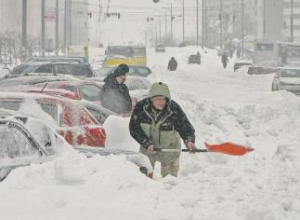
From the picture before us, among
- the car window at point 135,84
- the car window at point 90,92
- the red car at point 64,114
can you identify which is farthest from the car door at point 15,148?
the car window at point 135,84

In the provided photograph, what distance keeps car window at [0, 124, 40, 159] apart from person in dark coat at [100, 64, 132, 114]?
640 cm

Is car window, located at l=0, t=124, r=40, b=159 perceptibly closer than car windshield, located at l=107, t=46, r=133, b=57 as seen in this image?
Yes

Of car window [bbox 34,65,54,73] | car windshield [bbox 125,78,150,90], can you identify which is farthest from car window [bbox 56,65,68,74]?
car windshield [bbox 125,78,150,90]

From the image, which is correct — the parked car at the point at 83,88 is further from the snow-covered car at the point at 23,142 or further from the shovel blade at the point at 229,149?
the snow-covered car at the point at 23,142

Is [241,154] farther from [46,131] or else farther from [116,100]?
[116,100]

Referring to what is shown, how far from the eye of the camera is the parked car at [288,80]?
34594 millimetres

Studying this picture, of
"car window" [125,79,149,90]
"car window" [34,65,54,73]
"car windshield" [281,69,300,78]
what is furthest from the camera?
"car windshield" [281,69,300,78]

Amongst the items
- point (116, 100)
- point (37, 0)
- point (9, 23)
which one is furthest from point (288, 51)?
point (37, 0)

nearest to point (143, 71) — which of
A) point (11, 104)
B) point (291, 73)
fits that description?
point (291, 73)

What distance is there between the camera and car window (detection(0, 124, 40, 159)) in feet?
21.8

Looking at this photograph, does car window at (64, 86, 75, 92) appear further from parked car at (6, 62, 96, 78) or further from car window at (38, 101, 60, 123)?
parked car at (6, 62, 96, 78)

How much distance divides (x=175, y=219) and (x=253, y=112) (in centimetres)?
1421

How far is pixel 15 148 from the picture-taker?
6.77 meters

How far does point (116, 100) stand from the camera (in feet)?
45.2
